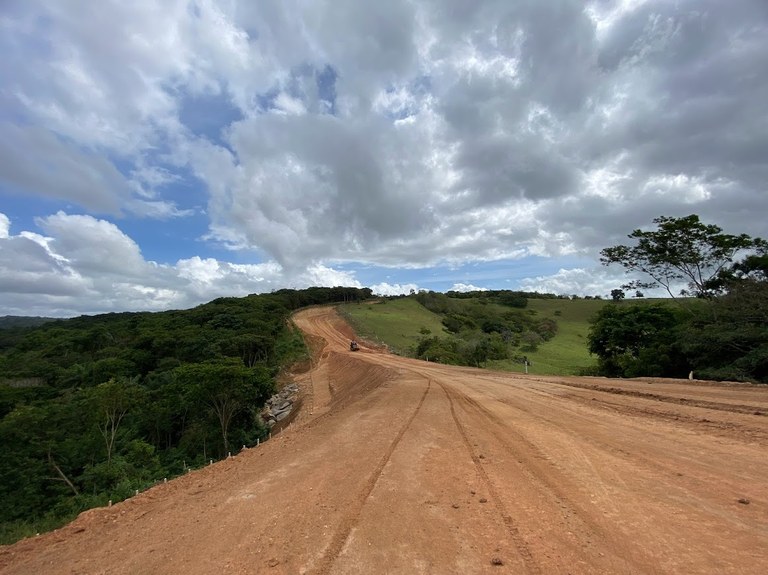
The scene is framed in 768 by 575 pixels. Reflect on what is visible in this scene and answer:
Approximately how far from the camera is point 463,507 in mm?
5680

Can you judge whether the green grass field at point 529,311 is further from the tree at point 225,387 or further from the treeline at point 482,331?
the tree at point 225,387

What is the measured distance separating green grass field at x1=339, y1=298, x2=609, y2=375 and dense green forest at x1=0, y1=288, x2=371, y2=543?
1339 centimetres

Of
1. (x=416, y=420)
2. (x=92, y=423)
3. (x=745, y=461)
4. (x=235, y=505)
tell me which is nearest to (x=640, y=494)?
(x=745, y=461)

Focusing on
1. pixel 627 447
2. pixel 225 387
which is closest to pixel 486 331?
pixel 225 387

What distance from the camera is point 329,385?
114 feet

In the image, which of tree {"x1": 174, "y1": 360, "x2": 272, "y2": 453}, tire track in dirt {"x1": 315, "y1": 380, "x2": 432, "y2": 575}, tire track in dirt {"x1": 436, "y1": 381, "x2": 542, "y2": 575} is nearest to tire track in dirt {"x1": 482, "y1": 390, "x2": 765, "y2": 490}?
tire track in dirt {"x1": 436, "y1": 381, "x2": 542, "y2": 575}

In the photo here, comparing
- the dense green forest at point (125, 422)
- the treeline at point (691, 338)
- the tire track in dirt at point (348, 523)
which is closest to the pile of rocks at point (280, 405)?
the dense green forest at point (125, 422)

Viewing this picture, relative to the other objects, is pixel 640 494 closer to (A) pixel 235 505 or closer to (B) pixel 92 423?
(A) pixel 235 505

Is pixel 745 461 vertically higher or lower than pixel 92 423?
higher

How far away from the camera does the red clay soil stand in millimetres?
4414

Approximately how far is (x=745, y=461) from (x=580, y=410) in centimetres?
557

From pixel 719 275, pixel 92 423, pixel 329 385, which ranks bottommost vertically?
pixel 92 423

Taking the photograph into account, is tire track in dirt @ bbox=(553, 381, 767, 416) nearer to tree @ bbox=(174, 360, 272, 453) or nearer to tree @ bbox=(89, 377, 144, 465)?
tree @ bbox=(174, 360, 272, 453)

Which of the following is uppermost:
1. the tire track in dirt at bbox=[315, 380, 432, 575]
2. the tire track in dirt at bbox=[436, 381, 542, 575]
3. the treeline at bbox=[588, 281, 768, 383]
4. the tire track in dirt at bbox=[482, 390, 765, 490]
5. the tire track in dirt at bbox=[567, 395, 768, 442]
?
the treeline at bbox=[588, 281, 768, 383]
